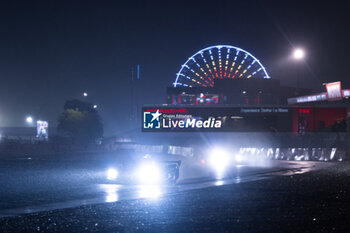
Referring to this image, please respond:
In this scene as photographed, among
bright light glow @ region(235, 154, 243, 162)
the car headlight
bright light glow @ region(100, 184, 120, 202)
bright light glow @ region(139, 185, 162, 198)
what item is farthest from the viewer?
the car headlight

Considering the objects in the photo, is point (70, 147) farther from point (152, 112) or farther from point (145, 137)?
point (145, 137)

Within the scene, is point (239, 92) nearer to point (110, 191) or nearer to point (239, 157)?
point (239, 157)

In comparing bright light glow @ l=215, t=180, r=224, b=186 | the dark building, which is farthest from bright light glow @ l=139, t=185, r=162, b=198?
the dark building

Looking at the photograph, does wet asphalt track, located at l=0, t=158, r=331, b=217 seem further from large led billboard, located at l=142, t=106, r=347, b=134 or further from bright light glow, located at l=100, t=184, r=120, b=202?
large led billboard, located at l=142, t=106, r=347, b=134

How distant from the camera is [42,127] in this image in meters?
61.9

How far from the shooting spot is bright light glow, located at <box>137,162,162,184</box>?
1720cm

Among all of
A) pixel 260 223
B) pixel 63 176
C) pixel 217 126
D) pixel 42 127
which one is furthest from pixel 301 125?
pixel 260 223

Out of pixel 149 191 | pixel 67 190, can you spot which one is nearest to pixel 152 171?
pixel 149 191

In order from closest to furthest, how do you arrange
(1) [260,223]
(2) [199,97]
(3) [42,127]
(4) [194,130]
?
(1) [260,223] → (3) [42,127] → (4) [194,130] → (2) [199,97]

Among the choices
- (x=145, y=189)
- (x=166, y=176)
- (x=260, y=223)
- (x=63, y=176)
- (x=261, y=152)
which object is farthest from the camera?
(x=261, y=152)

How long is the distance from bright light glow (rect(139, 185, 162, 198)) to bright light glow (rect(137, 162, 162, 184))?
150 centimetres

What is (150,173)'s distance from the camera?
57.0ft

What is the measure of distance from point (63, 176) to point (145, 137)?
59.9m

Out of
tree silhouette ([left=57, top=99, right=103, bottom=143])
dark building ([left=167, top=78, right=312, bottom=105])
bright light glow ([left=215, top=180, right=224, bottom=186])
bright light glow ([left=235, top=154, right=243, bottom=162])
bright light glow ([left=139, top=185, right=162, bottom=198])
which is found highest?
dark building ([left=167, top=78, right=312, bottom=105])
